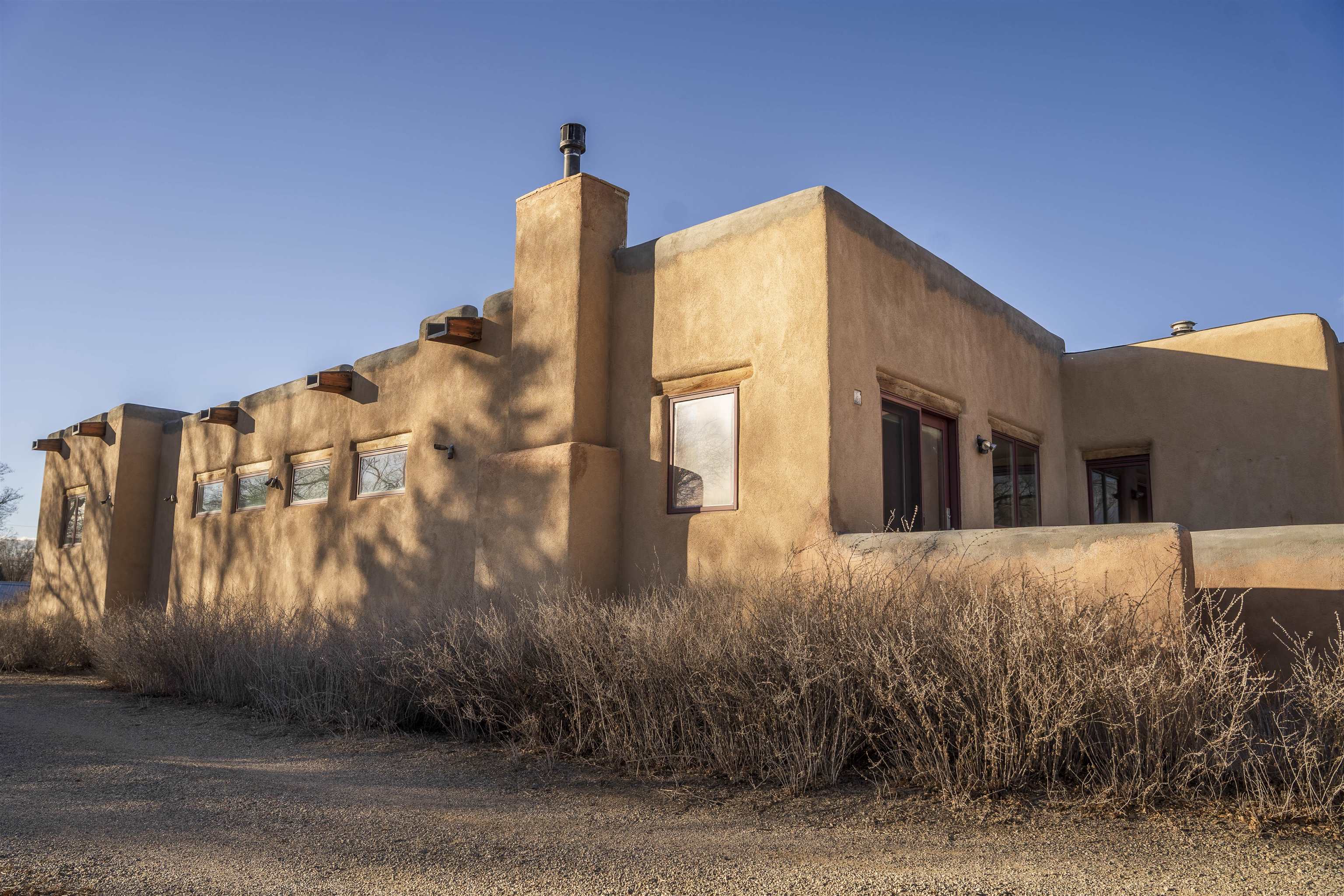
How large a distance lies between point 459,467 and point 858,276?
4914mm

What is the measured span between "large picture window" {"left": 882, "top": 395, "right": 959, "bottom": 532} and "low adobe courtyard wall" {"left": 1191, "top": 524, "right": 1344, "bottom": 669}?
2755mm

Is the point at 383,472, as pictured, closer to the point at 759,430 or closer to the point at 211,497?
the point at 211,497

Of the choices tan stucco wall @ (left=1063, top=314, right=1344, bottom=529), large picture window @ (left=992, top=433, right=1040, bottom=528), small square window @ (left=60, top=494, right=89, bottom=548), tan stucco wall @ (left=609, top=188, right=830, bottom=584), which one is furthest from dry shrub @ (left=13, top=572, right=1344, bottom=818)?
small square window @ (left=60, top=494, right=89, bottom=548)

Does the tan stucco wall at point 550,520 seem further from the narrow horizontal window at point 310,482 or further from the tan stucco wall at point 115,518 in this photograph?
the tan stucco wall at point 115,518

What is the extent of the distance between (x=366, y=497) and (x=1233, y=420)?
1039 centimetres

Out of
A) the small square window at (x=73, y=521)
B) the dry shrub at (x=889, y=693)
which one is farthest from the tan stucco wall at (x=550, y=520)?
the small square window at (x=73, y=521)

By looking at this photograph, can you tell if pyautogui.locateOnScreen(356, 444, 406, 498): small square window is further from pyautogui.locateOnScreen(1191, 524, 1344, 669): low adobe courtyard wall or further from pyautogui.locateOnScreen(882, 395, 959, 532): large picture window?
pyautogui.locateOnScreen(1191, 524, 1344, 669): low adobe courtyard wall

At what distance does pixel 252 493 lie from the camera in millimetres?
14594

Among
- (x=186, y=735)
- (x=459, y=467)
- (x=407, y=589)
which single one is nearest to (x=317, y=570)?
(x=407, y=589)

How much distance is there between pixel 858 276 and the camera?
358 inches

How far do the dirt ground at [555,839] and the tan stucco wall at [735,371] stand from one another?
10.2 ft

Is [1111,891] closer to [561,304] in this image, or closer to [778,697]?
[778,697]

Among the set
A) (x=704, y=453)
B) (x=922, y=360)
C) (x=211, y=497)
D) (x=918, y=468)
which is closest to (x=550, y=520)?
(x=704, y=453)

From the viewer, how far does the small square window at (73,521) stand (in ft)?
59.7
